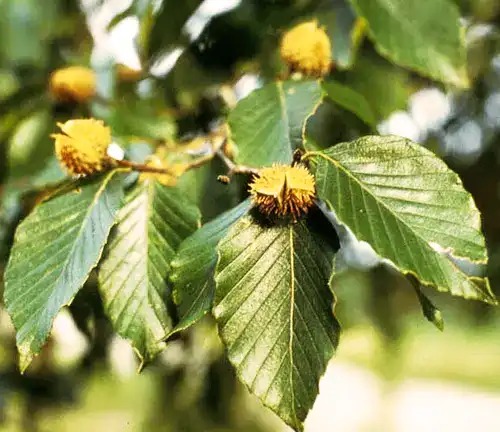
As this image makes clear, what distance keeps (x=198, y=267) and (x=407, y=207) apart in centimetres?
17

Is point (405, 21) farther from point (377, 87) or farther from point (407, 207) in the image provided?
point (407, 207)

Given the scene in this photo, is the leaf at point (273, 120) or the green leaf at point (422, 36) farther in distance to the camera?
the green leaf at point (422, 36)

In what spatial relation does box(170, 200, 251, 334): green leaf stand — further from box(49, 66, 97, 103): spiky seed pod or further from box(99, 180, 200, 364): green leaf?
box(49, 66, 97, 103): spiky seed pod

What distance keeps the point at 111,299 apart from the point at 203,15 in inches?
20.1

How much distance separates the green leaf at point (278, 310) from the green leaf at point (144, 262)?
7cm

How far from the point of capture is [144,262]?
532mm

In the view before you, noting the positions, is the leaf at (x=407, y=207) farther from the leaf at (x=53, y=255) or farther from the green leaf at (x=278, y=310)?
the leaf at (x=53, y=255)

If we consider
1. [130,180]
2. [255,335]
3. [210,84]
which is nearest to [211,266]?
[255,335]

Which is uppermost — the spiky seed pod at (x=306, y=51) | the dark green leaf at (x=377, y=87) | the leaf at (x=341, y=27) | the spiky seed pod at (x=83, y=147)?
the spiky seed pod at (x=83, y=147)

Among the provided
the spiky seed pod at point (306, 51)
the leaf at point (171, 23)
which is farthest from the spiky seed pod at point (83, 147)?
the leaf at point (171, 23)

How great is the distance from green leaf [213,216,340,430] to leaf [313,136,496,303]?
0.13 feet

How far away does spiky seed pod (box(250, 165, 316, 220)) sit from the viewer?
1.47 ft

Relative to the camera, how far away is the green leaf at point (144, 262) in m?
0.51

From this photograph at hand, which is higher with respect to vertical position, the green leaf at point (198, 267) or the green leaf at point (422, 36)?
Result: the green leaf at point (198, 267)
